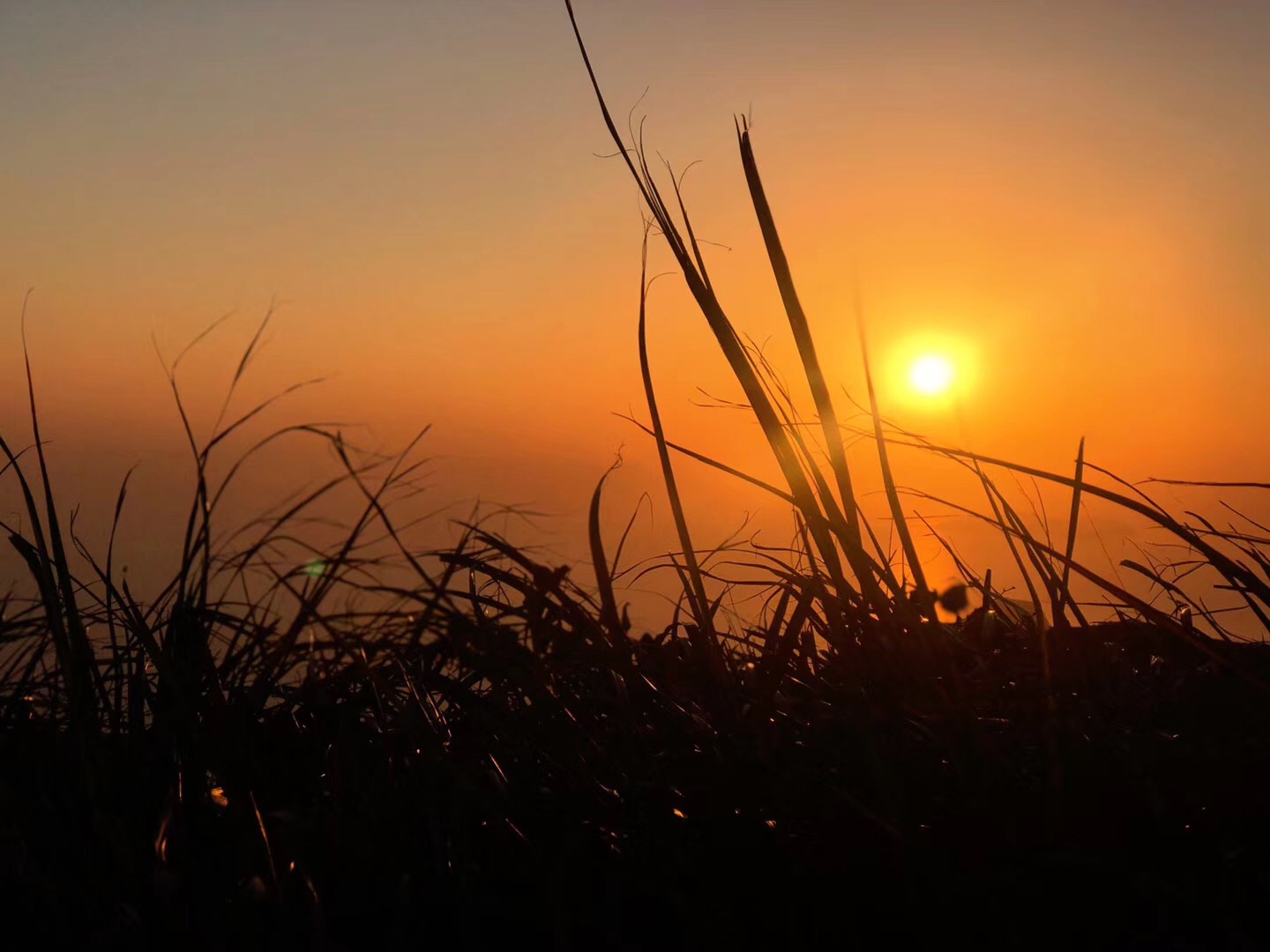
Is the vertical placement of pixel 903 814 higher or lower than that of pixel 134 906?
higher

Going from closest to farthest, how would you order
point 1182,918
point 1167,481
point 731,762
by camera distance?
1. point 1182,918
2. point 731,762
3. point 1167,481

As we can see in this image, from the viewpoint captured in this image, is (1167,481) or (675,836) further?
(1167,481)

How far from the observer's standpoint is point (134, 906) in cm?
98

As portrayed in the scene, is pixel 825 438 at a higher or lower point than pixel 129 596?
higher

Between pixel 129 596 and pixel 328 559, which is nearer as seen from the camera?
pixel 328 559

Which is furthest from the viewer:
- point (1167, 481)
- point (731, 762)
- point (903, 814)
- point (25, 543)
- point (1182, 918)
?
point (1167, 481)

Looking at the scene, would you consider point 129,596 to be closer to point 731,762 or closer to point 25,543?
point 25,543

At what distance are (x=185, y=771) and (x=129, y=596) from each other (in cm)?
34

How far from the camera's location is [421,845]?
106 cm

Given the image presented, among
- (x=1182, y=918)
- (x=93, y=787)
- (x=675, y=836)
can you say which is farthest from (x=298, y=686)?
(x=1182, y=918)

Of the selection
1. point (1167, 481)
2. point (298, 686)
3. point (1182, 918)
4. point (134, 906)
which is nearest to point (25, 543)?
point (298, 686)

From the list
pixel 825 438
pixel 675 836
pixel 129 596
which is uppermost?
pixel 825 438

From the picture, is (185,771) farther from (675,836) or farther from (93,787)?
(675,836)

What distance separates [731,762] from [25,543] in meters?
0.97
